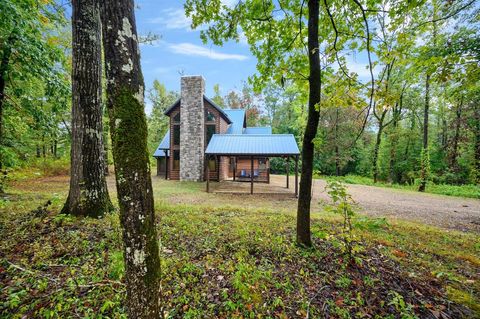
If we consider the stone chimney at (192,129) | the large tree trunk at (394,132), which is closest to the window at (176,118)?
the stone chimney at (192,129)

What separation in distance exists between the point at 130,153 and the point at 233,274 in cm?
204

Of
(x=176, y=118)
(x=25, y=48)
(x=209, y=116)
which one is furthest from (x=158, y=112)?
(x=25, y=48)

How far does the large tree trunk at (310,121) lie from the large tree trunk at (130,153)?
7.57 feet

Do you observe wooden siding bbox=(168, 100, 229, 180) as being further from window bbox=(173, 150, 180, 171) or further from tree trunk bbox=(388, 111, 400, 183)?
tree trunk bbox=(388, 111, 400, 183)

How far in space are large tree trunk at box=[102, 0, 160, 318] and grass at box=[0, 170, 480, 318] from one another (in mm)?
712

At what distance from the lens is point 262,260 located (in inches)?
118

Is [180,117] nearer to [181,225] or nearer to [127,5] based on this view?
[181,225]

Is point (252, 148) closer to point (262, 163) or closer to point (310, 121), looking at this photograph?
point (262, 163)

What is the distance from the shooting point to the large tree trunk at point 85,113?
3.87m

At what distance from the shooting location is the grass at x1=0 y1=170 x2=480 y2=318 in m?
2.12

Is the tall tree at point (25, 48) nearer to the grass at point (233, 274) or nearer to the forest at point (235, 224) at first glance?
the forest at point (235, 224)

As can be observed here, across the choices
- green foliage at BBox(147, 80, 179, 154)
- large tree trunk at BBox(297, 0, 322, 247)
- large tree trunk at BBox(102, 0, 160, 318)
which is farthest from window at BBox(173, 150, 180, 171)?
large tree trunk at BBox(102, 0, 160, 318)

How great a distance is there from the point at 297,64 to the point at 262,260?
10.6ft

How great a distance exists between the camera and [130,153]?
1.44 m
